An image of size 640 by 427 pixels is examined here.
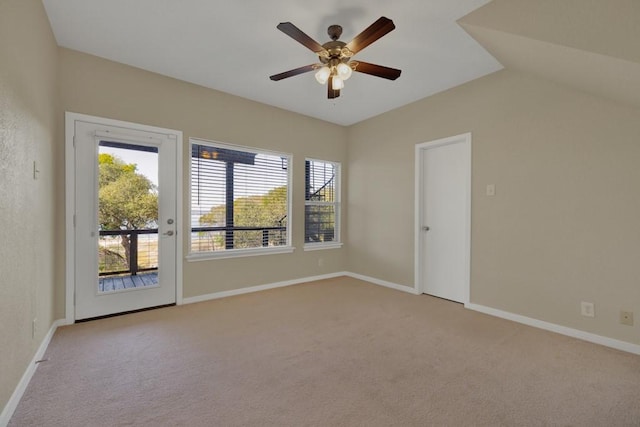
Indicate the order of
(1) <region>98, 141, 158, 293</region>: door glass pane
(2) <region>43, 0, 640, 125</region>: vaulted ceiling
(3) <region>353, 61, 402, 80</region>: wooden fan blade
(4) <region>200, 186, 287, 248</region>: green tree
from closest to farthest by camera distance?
(2) <region>43, 0, 640, 125</region>: vaulted ceiling, (3) <region>353, 61, 402, 80</region>: wooden fan blade, (1) <region>98, 141, 158, 293</region>: door glass pane, (4) <region>200, 186, 287, 248</region>: green tree

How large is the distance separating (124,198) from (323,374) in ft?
8.93

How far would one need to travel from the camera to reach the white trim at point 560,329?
2.47 m

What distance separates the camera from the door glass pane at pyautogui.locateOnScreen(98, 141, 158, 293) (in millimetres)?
3092

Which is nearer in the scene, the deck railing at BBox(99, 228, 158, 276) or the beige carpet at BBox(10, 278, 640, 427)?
the beige carpet at BBox(10, 278, 640, 427)

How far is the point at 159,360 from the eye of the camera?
227cm

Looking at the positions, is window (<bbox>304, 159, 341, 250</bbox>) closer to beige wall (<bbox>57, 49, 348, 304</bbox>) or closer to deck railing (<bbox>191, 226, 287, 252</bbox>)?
beige wall (<bbox>57, 49, 348, 304</bbox>)

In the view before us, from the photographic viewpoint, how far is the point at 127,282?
10.6 ft

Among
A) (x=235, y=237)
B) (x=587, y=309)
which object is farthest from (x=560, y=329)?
(x=235, y=237)

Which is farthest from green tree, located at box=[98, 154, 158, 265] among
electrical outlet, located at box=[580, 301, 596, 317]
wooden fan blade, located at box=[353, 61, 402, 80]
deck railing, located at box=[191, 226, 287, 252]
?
electrical outlet, located at box=[580, 301, 596, 317]

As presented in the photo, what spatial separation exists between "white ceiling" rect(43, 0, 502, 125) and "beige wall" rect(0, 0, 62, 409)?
43 centimetres

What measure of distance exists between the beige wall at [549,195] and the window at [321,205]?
158 cm

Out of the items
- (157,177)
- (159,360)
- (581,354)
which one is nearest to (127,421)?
(159,360)

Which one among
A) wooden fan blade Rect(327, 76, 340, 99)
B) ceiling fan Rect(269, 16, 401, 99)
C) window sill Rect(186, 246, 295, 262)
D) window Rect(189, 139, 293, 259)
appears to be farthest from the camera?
window Rect(189, 139, 293, 259)

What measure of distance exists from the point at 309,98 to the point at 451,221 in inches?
97.1
